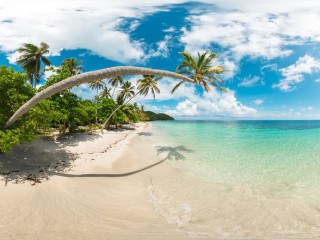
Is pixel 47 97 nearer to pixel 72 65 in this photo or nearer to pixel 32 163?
pixel 32 163

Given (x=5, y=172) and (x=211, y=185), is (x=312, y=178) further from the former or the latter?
(x=5, y=172)

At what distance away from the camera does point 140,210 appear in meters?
5.03

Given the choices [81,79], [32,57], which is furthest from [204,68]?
[32,57]

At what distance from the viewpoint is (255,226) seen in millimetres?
4375

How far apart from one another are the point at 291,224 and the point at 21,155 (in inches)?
486

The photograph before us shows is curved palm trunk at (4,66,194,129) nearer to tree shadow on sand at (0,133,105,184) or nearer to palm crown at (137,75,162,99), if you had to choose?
tree shadow on sand at (0,133,105,184)

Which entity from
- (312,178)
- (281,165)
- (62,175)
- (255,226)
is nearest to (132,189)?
(62,175)

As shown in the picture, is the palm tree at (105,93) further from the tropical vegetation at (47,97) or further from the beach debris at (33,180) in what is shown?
the beach debris at (33,180)

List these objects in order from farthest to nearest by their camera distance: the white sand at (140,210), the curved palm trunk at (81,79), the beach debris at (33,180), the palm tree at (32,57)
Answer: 1. the palm tree at (32,57)
2. the beach debris at (33,180)
3. the curved palm trunk at (81,79)
4. the white sand at (140,210)

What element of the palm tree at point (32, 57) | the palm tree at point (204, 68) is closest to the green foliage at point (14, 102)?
the palm tree at point (204, 68)

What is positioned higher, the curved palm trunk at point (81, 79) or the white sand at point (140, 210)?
the curved palm trunk at point (81, 79)

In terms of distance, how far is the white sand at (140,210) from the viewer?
392 centimetres

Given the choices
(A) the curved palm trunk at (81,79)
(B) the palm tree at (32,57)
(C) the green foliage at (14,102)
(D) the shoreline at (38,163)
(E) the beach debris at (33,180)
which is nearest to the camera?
(A) the curved palm trunk at (81,79)

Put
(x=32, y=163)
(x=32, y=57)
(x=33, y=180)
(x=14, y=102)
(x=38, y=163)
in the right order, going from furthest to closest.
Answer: (x=32, y=57) → (x=38, y=163) → (x=32, y=163) → (x=14, y=102) → (x=33, y=180)
